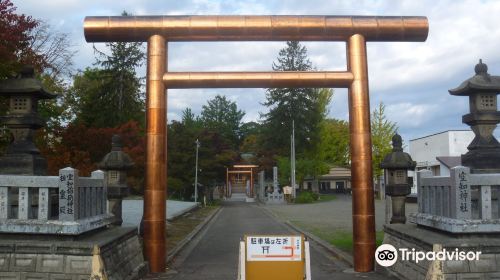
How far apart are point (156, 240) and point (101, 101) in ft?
146

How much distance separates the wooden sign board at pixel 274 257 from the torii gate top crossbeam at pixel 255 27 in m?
4.96

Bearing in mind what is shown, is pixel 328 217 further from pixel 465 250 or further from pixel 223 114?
pixel 223 114

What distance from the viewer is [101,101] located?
5200 cm

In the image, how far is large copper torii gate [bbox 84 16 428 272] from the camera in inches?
409

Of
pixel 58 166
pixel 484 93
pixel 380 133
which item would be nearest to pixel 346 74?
pixel 484 93

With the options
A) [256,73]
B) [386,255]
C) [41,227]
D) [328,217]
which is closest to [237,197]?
[328,217]

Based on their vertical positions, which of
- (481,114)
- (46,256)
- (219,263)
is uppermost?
(481,114)

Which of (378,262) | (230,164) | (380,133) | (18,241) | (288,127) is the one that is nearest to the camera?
(18,241)

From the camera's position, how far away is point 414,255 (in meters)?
8.43

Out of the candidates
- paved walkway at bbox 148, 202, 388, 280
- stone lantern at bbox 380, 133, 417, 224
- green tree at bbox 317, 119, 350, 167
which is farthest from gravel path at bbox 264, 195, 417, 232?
green tree at bbox 317, 119, 350, 167

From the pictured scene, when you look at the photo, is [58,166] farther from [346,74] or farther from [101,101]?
[101,101]

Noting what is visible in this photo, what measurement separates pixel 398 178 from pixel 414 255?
4641 millimetres

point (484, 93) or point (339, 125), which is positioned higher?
point (339, 125)

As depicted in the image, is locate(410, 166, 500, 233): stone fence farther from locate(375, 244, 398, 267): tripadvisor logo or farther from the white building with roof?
the white building with roof
